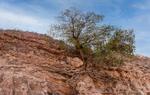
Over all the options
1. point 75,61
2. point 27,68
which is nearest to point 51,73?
point 27,68

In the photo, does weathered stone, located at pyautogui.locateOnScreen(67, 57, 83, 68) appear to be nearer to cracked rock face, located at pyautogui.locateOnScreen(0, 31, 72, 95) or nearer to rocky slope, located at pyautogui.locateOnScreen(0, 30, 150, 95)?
rocky slope, located at pyautogui.locateOnScreen(0, 30, 150, 95)

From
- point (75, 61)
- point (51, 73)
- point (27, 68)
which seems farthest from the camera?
point (75, 61)

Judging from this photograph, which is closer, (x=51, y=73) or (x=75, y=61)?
(x=51, y=73)

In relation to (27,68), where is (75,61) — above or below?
above

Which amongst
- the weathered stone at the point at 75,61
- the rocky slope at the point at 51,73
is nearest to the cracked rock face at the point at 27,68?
the rocky slope at the point at 51,73

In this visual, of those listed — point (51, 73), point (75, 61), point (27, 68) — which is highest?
point (75, 61)

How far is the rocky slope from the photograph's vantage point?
68.4 feet

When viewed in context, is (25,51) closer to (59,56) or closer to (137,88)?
(59,56)

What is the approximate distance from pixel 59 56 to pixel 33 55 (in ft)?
5.14

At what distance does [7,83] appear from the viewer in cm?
2044

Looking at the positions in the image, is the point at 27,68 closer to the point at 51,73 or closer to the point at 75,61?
the point at 51,73

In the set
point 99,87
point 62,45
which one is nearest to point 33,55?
point 62,45

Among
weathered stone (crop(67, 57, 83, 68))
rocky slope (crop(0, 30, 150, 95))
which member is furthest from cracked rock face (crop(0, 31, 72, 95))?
weathered stone (crop(67, 57, 83, 68))

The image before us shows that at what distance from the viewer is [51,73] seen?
2219cm
